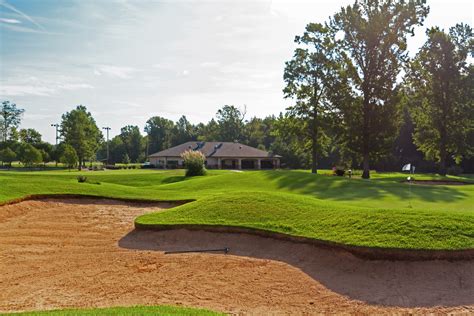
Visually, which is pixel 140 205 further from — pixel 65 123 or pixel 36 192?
pixel 65 123

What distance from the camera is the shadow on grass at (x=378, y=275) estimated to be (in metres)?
8.18

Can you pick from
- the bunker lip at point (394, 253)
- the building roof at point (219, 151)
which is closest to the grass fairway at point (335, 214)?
the bunker lip at point (394, 253)

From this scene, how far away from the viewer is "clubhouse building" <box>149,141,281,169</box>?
7594 cm

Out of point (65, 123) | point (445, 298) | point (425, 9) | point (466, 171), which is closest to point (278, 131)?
point (425, 9)

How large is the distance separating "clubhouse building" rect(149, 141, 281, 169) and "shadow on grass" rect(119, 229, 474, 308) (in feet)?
210

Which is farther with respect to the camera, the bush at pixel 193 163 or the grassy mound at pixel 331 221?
the bush at pixel 193 163

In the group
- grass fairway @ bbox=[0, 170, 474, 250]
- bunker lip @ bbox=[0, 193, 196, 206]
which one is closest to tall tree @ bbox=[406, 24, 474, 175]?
grass fairway @ bbox=[0, 170, 474, 250]

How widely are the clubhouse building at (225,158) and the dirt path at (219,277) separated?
62.2m

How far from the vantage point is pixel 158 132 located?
134000 mm

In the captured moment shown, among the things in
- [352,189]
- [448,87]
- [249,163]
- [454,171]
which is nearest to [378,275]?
[352,189]

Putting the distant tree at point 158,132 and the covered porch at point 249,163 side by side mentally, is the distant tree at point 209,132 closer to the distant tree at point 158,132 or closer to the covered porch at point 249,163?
the distant tree at point 158,132

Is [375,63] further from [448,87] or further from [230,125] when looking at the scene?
[230,125]

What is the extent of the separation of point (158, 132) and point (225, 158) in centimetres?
6287

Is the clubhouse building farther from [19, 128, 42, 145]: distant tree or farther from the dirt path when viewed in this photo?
the dirt path
